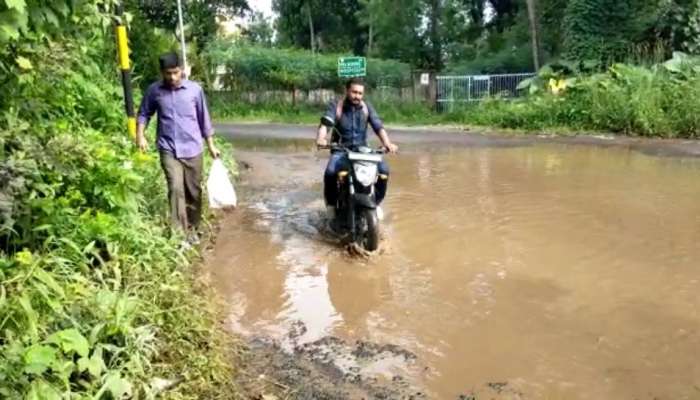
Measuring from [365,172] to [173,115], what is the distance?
70.5 inches

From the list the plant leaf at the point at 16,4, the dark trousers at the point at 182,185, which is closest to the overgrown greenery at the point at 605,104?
the dark trousers at the point at 182,185

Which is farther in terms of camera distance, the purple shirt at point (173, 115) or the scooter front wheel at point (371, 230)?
the scooter front wheel at point (371, 230)

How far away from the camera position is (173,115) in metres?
6.34

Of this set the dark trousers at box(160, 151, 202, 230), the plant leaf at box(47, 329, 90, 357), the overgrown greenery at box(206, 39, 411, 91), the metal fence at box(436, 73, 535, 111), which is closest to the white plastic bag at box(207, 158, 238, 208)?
the dark trousers at box(160, 151, 202, 230)

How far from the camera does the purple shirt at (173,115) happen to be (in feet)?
20.8

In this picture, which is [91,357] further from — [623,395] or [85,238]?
[623,395]

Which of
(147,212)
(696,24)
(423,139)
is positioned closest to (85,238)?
(147,212)

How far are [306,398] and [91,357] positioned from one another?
115cm

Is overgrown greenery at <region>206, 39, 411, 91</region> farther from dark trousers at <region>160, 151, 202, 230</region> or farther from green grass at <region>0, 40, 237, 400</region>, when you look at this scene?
Result: green grass at <region>0, 40, 237, 400</region>

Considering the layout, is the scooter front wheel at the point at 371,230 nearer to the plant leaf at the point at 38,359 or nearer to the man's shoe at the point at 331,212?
the man's shoe at the point at 331,212

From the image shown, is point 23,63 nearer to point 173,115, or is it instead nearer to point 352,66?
point 173,115

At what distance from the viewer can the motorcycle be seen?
6609 millimetres

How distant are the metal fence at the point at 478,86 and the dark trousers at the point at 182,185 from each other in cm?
1742

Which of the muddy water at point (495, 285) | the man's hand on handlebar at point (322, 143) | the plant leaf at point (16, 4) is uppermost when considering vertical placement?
the plant leaf at point (16, 4)
